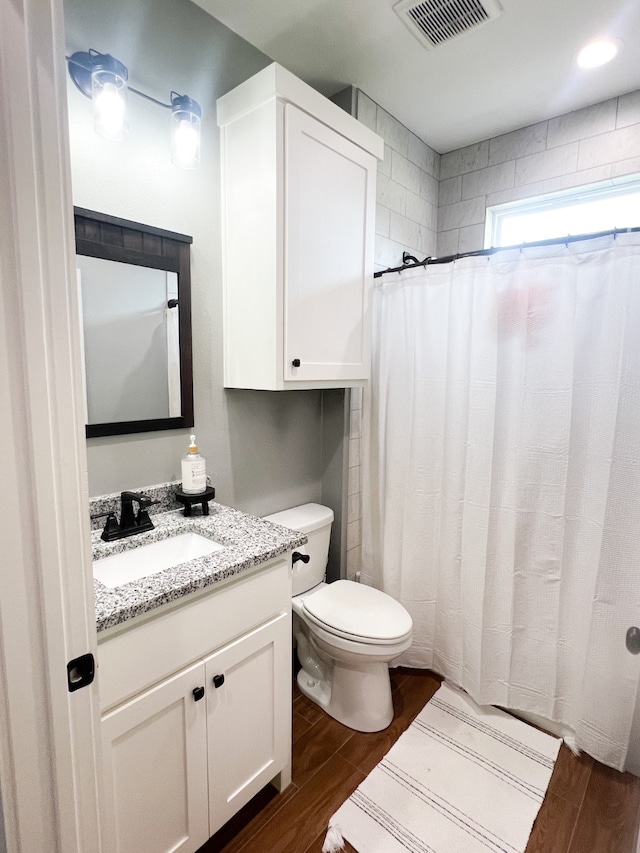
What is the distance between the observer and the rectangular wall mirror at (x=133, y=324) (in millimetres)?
1357

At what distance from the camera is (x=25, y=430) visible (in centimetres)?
60

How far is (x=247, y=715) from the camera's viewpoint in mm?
1269

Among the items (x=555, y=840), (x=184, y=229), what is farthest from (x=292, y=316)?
(x=555, y=840)

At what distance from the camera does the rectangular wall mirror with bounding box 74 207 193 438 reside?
1357 mm

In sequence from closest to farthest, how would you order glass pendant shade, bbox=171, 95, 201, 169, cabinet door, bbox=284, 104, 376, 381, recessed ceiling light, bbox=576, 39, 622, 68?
glass pendant shade, bbox=171, 95, 201, 169 → cabinet door, bbox=284, 104, 376, 381 → recessed ceiling light, bbox=576, 39, 622, 68

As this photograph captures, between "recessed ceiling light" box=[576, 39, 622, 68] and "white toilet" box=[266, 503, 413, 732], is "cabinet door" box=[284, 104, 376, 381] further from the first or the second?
"recessed ceiling light" box=[576, 39, 622, 68]

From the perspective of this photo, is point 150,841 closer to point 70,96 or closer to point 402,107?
point 70,96

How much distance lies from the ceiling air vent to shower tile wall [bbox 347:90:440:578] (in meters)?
0.42

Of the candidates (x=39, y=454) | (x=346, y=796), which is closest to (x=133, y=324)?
(x=39, y=454)

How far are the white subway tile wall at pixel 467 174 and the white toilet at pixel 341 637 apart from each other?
321 mm

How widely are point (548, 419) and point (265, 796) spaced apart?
1601 mm

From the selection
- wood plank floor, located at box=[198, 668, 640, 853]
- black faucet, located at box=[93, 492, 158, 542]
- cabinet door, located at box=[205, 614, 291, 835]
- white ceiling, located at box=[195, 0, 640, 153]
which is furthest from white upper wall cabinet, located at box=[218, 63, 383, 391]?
wood plank floor, located at box=[198, 668, 640, 853]

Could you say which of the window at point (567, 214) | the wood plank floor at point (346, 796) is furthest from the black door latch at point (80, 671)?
the window at point (567, 214)

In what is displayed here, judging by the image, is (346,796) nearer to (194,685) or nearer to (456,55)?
(194,685)
